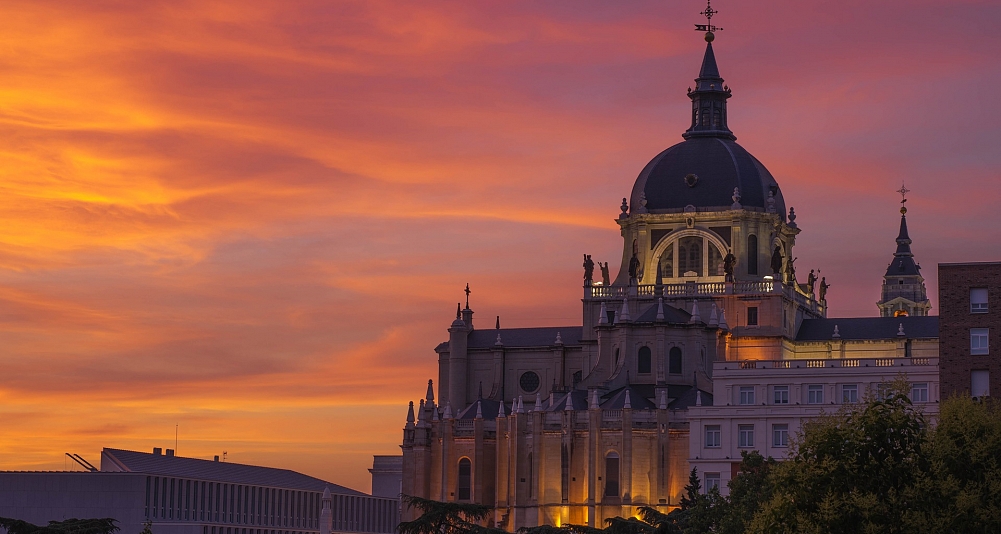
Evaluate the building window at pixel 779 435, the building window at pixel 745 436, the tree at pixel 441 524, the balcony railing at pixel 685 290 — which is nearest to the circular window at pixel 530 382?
the balcony railing at pixel 685 290

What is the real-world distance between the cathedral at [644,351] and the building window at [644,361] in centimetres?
12

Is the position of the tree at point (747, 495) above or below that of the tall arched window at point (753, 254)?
below

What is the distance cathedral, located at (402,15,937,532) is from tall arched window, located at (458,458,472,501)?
6.5 inches

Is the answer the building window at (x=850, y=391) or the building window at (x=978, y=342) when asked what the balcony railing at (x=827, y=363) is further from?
the building window at (x=978, y=342)

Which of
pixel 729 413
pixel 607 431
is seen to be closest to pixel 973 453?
pixel 729 413

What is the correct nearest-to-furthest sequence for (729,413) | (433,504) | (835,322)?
(433,504) → (729,413) → (835,322)

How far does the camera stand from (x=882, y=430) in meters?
70.6

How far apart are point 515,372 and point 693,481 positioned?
167 feet

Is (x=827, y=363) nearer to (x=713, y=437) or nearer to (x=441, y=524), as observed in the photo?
(x=713, y=437)

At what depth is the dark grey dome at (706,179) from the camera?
186m

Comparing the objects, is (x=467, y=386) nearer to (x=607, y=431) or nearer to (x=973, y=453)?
(x=607, y=431)

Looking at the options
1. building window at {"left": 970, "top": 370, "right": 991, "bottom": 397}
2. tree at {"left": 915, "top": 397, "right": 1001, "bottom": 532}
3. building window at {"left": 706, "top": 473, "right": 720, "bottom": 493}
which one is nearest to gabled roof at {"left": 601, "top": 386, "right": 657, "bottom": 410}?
building window at {"left": 706, "top": 473, "right": 720, "bottom": 493}

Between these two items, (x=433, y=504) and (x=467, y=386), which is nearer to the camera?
(x=433, y=504)

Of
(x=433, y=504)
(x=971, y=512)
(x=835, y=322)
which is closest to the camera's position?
(x=971, y=512)
